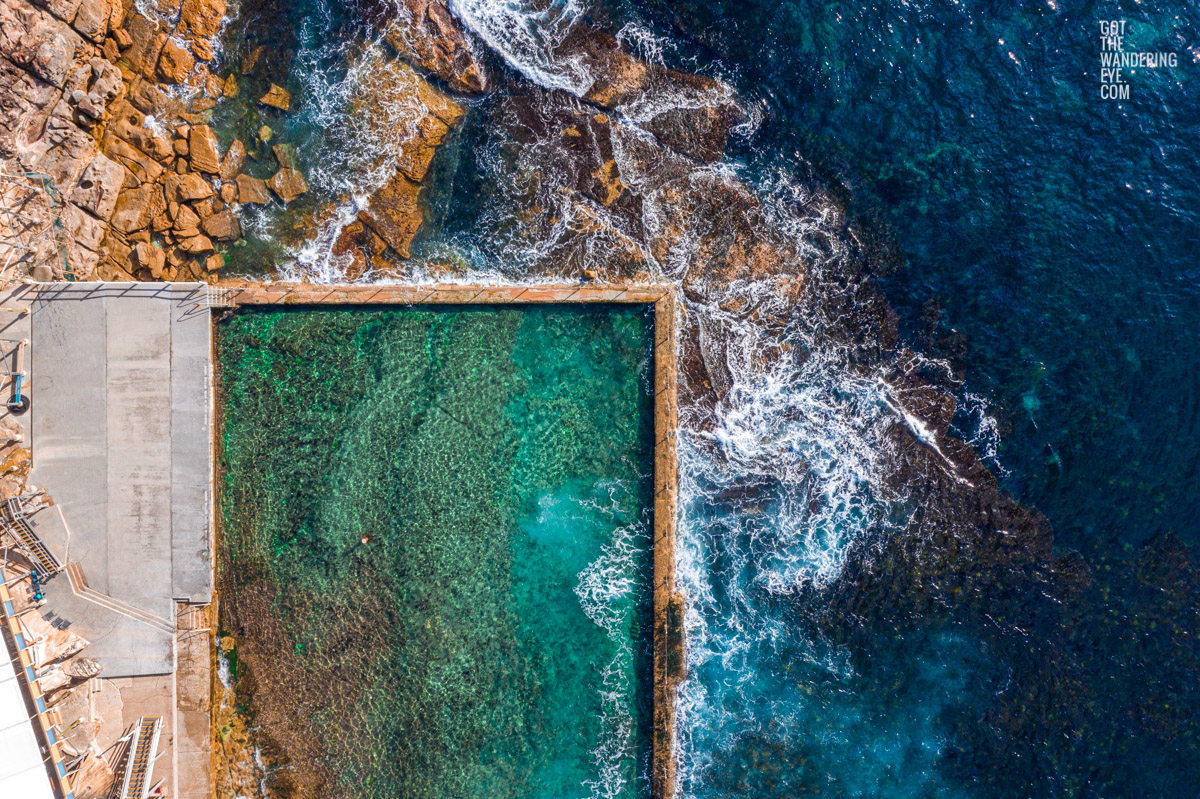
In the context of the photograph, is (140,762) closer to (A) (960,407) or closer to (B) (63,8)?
(B) (63,8)

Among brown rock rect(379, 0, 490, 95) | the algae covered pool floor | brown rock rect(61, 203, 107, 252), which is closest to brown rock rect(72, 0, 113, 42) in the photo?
brown rock rect(61, 203, 107, 252)

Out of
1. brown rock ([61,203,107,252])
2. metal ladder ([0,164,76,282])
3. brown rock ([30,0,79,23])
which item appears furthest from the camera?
brown rock ([61,203,107,252])

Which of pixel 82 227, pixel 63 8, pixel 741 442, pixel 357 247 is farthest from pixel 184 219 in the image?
pixel 741 442

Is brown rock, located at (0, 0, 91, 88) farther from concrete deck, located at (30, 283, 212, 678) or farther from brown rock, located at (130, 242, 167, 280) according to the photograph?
concrete deck, located at (30, 283, 212, 678)

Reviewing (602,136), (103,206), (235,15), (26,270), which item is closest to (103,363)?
(26,270)

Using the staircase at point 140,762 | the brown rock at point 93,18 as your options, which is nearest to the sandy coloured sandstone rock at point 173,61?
the brown rock at point 93,18

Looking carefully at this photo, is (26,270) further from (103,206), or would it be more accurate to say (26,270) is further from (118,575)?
(118,575)
